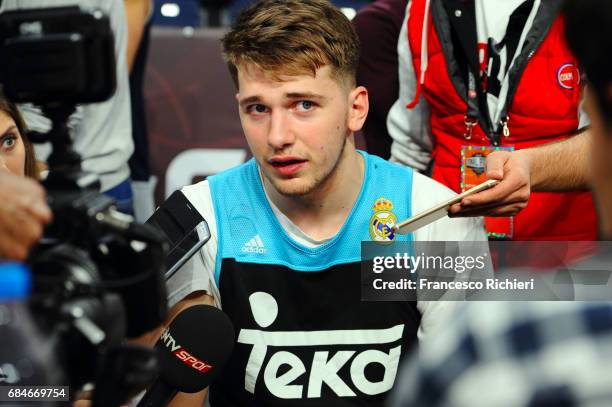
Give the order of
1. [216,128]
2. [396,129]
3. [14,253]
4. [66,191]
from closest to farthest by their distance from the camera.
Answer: [14,253] → [66,191] → [396,129] → [216,128]

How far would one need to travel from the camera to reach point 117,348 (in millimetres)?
1459

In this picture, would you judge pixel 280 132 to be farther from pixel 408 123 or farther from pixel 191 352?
pixel 408 123

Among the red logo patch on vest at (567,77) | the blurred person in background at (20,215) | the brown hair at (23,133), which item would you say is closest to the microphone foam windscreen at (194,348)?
the blurred person in background at (20,215)

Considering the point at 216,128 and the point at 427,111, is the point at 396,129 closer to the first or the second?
the point at 427,111

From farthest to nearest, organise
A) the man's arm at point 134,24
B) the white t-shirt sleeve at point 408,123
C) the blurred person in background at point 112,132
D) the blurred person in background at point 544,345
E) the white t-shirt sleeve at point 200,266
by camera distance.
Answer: the man's arm at point 134,24
the blurred person in background at point 112,132
the white t-shirt sleeve at point 408,123
the white t-shirt sleeve at point 200,266
the blurred person in background at point 544,345

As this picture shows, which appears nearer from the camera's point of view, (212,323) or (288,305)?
(212,323)

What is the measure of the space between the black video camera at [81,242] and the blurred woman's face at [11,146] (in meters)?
1.17

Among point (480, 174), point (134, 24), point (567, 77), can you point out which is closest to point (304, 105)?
point (480, 174)

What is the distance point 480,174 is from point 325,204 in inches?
22.2

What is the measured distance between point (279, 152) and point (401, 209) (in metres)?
0.38

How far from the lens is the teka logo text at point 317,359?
2402mm

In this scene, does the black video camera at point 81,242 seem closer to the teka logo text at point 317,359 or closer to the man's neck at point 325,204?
the teka logo text at point 317,359

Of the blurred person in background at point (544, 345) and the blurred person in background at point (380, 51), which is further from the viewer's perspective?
the blurred person in background at point (380, 51)

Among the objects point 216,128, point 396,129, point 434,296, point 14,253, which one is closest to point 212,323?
point 434,296
